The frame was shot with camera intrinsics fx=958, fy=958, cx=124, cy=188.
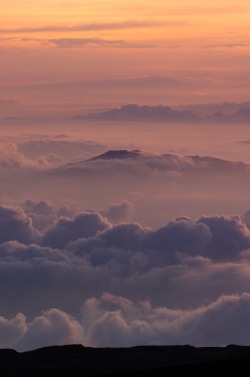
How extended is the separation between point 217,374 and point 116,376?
24.1 meters

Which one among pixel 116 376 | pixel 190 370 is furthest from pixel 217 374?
pixel 116 376

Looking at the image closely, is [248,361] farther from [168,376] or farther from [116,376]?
[116,376]

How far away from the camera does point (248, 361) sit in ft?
623

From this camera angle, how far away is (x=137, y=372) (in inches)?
7766

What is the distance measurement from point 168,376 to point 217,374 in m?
10.4

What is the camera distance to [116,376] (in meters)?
200

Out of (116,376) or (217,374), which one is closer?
(217,374)

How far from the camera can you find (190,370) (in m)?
192

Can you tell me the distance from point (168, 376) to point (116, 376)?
13816mm

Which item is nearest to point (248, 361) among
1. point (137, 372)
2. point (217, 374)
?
point (217, 374)

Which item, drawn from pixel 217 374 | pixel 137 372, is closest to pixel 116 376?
pixel 137 372

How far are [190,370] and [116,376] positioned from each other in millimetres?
17021

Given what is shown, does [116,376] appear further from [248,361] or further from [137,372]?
[248,361]

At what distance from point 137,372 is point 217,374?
746 inches
